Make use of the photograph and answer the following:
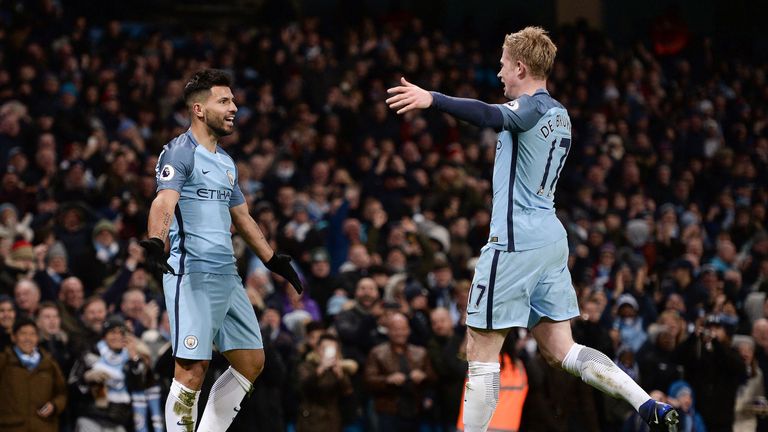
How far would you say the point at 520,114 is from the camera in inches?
248

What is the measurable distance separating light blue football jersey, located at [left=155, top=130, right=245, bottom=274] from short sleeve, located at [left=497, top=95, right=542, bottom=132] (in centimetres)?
178

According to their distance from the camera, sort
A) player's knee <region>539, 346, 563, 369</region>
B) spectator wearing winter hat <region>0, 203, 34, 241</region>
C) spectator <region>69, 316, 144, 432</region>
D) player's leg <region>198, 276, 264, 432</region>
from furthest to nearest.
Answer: spectator wearing winter hat <region>0, 203, 34, 241</region> < spectator <region>69, 316, 144, 432</region> < player's leg <region>198, 276, 264, 432</region> < player's knee <region>539, 346, 563, 369</region>

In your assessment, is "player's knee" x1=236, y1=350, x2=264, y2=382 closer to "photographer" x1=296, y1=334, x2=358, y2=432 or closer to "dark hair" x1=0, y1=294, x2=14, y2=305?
"photographer" x1=296, y1=334, x2=358, y2=432

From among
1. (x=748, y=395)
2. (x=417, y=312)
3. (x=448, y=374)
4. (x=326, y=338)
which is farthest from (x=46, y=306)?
(x=748, y=395)

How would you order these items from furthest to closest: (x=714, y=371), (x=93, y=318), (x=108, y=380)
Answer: (x=714, y=371), (x=93, y=318), (x=108, y=380)

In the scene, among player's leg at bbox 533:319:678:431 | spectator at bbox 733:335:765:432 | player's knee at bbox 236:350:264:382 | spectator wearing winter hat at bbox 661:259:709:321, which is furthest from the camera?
spectator wearing winter hat at bbox 661:259:709:321

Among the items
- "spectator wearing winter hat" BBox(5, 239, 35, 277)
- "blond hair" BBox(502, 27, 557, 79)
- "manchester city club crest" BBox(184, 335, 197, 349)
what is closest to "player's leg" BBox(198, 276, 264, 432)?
"manchester city club crest" BBox(184, 335, 197, 349)

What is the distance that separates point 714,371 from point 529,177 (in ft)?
21.7

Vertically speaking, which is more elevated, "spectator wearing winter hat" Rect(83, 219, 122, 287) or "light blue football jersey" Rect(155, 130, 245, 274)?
"light blue football jersey" Rect(155, 130, 245, 274)

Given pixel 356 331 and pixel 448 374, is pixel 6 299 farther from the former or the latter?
pixel 448 374

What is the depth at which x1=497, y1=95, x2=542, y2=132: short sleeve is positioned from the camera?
6.26 m

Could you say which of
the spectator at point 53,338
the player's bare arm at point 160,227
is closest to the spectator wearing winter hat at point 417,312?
the spectator at point 53,338

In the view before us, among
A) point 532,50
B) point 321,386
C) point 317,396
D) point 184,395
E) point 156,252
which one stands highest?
point 532,50

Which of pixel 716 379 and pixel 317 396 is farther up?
pixel 317 396
